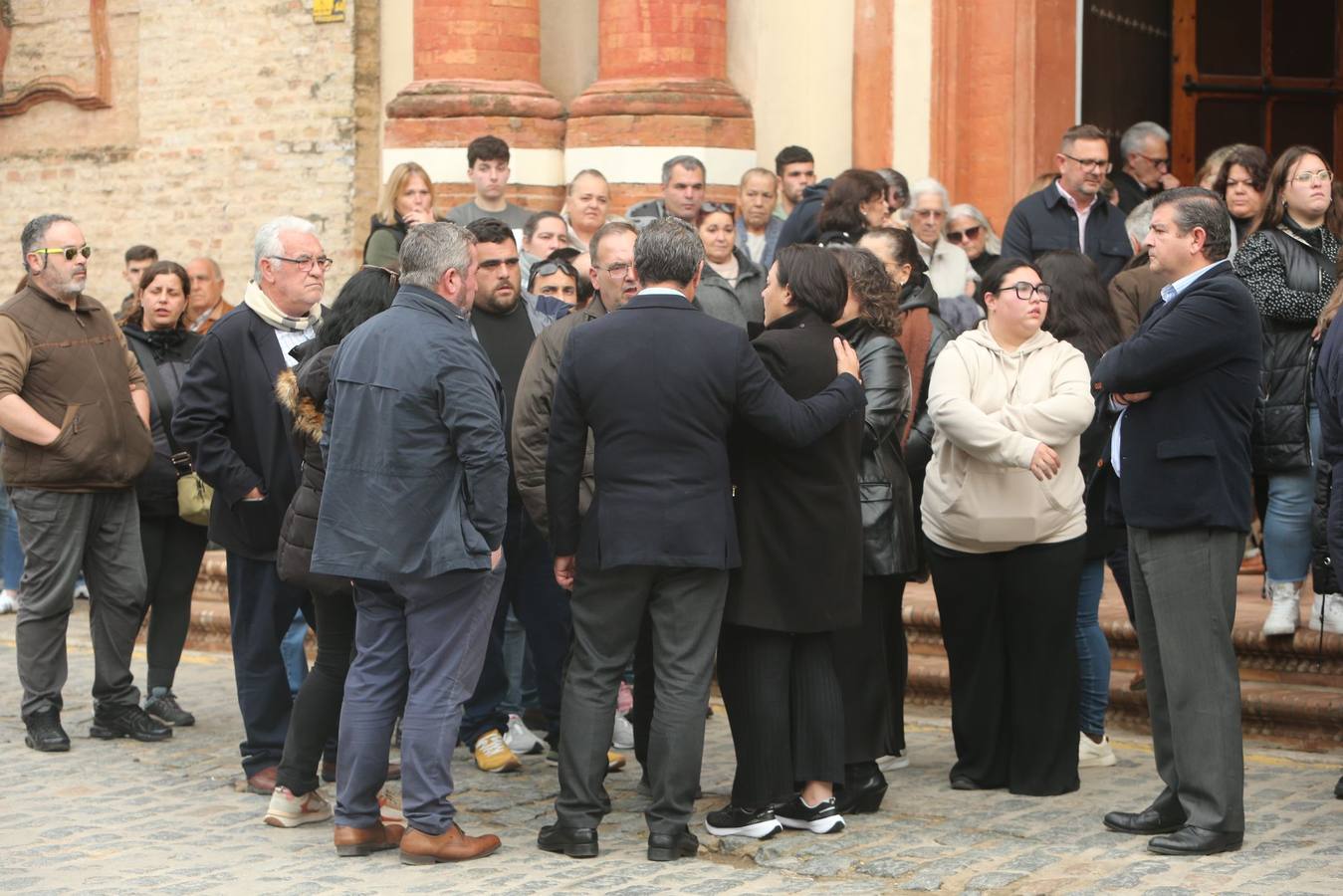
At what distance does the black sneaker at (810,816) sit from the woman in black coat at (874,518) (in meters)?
0.22

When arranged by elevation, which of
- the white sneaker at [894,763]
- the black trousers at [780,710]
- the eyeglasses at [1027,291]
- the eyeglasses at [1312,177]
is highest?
the eyeglasses at [1312,177]

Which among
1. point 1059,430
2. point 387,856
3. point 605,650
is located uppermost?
point 1059,430

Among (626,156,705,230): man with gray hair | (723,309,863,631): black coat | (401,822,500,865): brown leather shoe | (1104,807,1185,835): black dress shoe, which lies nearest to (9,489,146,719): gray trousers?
(401,822,500,865): brown leather shoe

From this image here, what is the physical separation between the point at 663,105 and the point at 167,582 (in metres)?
4.41

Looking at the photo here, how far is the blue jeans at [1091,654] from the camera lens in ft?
24.8

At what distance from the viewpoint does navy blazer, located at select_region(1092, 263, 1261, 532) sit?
6230 millimetres

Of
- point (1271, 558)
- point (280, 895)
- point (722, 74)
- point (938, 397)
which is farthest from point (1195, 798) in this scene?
point (722, 74)

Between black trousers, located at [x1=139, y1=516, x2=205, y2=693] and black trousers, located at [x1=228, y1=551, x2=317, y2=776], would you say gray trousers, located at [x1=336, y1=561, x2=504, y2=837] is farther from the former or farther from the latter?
black trousers, located at [x1=139, y1=516, x2=205, y2=693]

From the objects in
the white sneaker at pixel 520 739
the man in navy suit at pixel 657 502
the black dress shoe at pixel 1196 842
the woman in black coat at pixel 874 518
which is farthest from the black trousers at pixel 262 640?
the black dress shoe at pixel 1196 842

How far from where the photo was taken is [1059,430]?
23.1ft

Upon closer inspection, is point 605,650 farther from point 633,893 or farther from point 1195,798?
point 1195,798

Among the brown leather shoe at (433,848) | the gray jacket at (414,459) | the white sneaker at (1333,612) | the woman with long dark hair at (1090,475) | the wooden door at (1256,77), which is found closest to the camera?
the gray jacket at (414,459)

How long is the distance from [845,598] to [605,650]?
0.79 m

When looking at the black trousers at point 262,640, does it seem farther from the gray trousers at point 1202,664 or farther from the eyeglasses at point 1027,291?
the gray trousers at point 1202,664
